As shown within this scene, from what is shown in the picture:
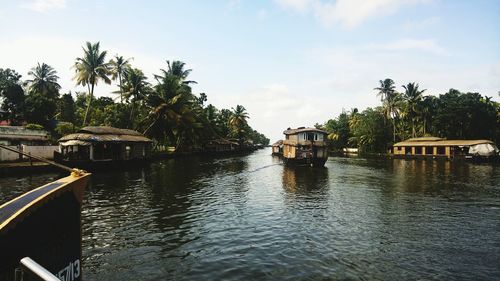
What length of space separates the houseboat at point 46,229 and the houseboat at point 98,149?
26.9m

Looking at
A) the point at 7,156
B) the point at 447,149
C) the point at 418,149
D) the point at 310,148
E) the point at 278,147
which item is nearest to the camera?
the point at 7,156

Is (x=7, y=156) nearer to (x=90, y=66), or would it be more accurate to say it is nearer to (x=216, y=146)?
(x=90, y=66)

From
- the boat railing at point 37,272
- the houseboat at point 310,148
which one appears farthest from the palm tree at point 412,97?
the boat railing at point 37,272

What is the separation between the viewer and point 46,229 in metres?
6.09

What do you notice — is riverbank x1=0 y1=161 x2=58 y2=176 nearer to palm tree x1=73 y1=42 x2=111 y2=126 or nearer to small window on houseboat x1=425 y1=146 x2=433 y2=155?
palm tree x1=73 y1=42 x2=111 y2=126

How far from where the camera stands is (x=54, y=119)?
58.4 metres

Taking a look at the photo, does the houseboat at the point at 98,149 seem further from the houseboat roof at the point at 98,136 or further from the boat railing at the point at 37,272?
the boat railing at the point at 37,272

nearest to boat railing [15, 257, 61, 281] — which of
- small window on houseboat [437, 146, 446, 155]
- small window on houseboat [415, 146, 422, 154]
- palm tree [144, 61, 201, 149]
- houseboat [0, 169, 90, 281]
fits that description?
houseboat [0, 169, 90, 281]

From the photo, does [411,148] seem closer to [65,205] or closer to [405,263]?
[405,263]

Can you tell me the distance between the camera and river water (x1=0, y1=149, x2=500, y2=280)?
8711 millimetres

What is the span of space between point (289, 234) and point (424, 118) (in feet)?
238

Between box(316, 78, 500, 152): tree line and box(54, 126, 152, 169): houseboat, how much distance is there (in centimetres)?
5834

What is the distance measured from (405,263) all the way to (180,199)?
1289 centimetres

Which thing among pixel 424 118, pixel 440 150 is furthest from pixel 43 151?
pixel 424 118
